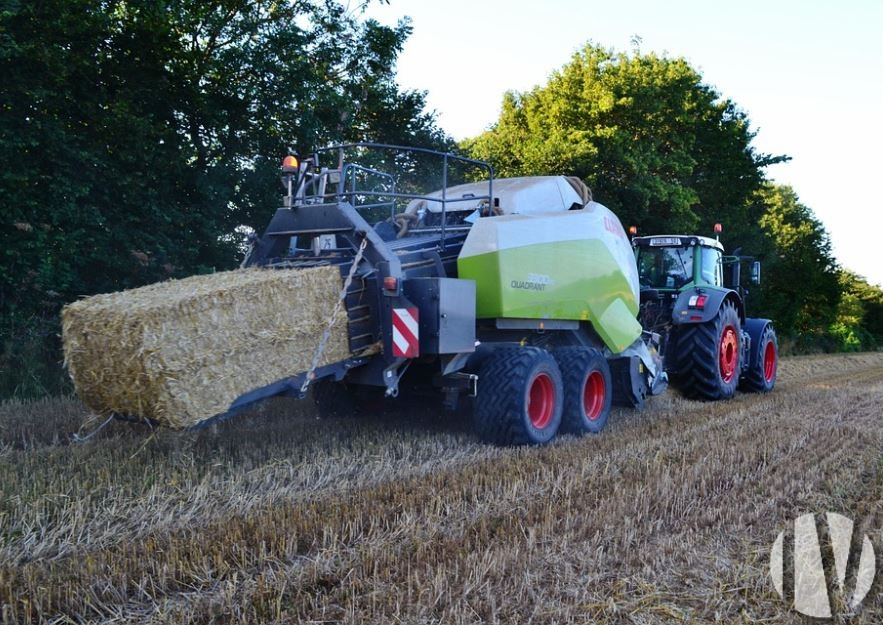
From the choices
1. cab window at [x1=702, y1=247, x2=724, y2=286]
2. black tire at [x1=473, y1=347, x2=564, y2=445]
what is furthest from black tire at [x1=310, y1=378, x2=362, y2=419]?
cab window at [x1=702, y1=247, x2=724, y2=286]

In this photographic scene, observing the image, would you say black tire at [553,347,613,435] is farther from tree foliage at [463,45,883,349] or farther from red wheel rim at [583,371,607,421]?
tree foliage at [463,45,883,349]

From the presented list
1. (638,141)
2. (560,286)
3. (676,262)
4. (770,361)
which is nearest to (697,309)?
(676,262)

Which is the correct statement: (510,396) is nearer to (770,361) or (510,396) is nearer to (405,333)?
(405,333)

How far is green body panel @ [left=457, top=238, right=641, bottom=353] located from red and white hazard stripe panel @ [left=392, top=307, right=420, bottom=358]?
0.81 metres

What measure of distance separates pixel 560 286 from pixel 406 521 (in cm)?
325

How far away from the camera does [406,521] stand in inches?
154

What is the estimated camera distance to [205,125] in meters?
10.3

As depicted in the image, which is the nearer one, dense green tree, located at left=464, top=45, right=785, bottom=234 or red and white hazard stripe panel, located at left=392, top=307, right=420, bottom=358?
red and white hazard stripe panel, located at left=392, top=307, right=420, bottom=358

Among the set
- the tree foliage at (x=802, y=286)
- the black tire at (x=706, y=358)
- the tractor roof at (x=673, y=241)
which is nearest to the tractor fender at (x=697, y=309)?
the black tire at (x=706, y=358)

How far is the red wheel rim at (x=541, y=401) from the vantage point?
6418 mm

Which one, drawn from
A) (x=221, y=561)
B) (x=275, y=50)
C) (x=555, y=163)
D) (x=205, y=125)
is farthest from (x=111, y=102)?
(x=555, y=163)

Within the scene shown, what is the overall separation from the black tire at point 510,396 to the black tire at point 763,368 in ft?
18.0

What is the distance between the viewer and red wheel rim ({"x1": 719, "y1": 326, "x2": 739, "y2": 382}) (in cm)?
948
